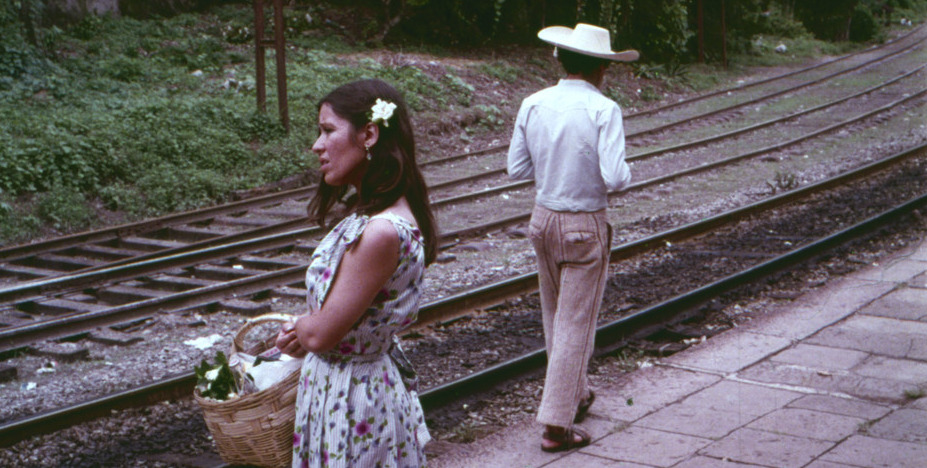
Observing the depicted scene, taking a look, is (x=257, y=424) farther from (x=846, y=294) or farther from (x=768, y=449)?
(x=846, y=294)

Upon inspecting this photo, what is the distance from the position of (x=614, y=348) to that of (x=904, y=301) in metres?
2.58

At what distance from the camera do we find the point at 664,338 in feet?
25.2

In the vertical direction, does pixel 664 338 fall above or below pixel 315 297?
below

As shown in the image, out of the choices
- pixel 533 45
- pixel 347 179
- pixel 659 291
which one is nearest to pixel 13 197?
pixel 659 291

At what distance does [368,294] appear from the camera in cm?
285

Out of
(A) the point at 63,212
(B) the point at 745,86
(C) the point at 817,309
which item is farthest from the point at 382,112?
(B) the point at 745,86

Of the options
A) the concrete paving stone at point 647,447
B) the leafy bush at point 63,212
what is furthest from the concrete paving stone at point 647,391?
the leafy bush at point 63,212

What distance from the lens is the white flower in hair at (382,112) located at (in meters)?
2.93

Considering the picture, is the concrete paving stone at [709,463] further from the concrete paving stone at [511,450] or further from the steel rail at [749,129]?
the steel rail at [749,129]

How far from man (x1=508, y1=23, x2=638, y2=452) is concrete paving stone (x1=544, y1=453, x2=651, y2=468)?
11cm

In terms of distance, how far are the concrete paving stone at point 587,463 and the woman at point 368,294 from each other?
2.24 metres

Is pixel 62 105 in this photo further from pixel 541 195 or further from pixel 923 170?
pixel 541 195

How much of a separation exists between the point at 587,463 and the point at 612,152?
149 cm

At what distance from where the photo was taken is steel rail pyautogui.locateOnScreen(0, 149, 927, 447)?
19.1 ft
